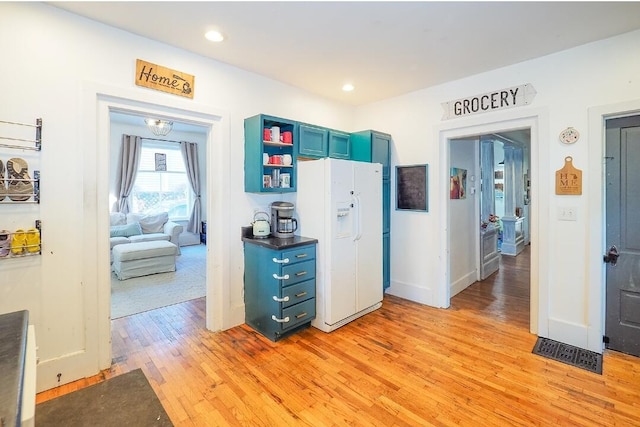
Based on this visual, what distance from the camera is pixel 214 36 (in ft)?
8.32

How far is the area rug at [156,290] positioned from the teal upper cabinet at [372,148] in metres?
2.84

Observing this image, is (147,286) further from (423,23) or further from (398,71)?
(423,23)

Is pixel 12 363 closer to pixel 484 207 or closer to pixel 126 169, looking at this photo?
pixel 484 207

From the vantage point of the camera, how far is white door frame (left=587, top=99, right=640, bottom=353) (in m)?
2.62

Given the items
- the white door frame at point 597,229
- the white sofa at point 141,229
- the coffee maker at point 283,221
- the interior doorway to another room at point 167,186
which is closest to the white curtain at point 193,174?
the interior doorway to another room at point 167,186

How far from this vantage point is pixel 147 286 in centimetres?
448

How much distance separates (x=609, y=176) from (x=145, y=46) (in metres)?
4.11

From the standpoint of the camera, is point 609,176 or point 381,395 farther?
point 609,176

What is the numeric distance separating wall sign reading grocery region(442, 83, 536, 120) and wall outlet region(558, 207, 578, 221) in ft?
3.51

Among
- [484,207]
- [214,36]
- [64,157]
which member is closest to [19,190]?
[64,157]

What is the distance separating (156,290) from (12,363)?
3683mm

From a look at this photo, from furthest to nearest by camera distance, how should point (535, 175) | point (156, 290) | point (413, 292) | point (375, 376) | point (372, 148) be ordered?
point (156, 290), point (413, 292), point (372, 148), point (535, 175), point (375, 376)

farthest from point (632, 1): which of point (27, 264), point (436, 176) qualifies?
point (27, 264)

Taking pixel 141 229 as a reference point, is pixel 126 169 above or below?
above
